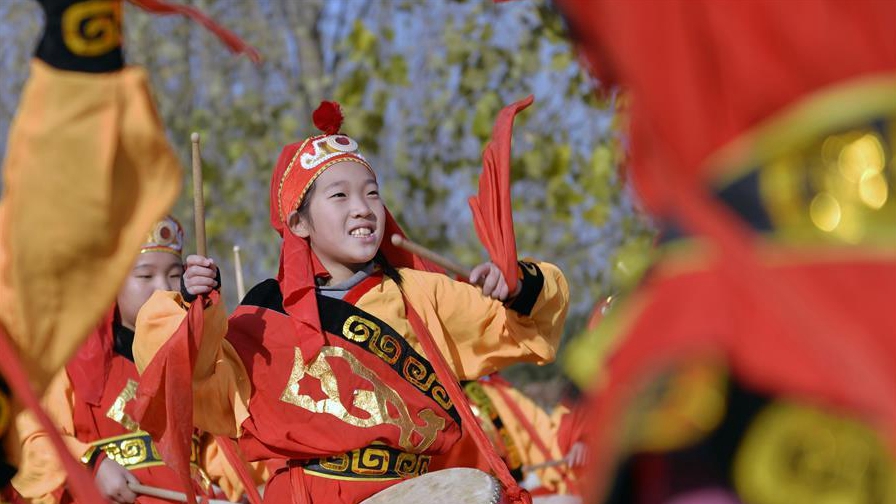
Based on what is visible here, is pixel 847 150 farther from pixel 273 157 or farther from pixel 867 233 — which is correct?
pixel 273 157

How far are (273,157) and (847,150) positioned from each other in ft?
34.0

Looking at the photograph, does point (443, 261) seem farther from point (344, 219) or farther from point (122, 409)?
point (122, 409)

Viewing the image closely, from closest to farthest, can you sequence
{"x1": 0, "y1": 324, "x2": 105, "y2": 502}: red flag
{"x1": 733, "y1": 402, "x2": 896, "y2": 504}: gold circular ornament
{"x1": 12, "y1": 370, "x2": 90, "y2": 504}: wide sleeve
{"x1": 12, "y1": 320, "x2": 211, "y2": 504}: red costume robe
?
{"x1": 733, "y1": 402, "x2": 896, "y2": 504}: gold circular ornament, {"x1": 0, "y1": 324, "x2": 105, "y2": 502}: red flag, {"x1": 12, "y1": 370, "x2": 90, "y2": 504}: wide sleeve, {"x1": 12, "y1": 320, "x2": 211, "y2": 504}: red costume robe

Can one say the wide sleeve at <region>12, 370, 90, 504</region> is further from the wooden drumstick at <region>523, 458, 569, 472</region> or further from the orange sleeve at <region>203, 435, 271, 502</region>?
the wooden drumstick at <region>523, 458, 569, 472</region>

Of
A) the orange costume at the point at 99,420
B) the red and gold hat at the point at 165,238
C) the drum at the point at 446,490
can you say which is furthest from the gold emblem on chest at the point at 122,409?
the drum at the point at 446,490

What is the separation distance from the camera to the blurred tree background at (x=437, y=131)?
11.7 m

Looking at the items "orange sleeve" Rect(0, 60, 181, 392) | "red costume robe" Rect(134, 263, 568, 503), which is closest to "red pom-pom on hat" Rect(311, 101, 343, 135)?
"red costume robe" Rect(134, 263, 568, 503)

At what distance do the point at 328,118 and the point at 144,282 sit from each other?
160 cm

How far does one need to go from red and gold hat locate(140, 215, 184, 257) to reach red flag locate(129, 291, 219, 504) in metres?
2.02

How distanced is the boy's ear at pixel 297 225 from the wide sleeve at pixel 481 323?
0.31 meters

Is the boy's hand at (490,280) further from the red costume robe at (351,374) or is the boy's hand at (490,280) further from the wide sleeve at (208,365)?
the wide sleeve at (208,365)

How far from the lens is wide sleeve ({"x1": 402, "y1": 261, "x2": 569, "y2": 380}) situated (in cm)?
434

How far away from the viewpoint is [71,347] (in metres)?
2.53

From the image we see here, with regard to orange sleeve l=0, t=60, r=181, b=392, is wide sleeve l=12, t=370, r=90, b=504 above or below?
below
